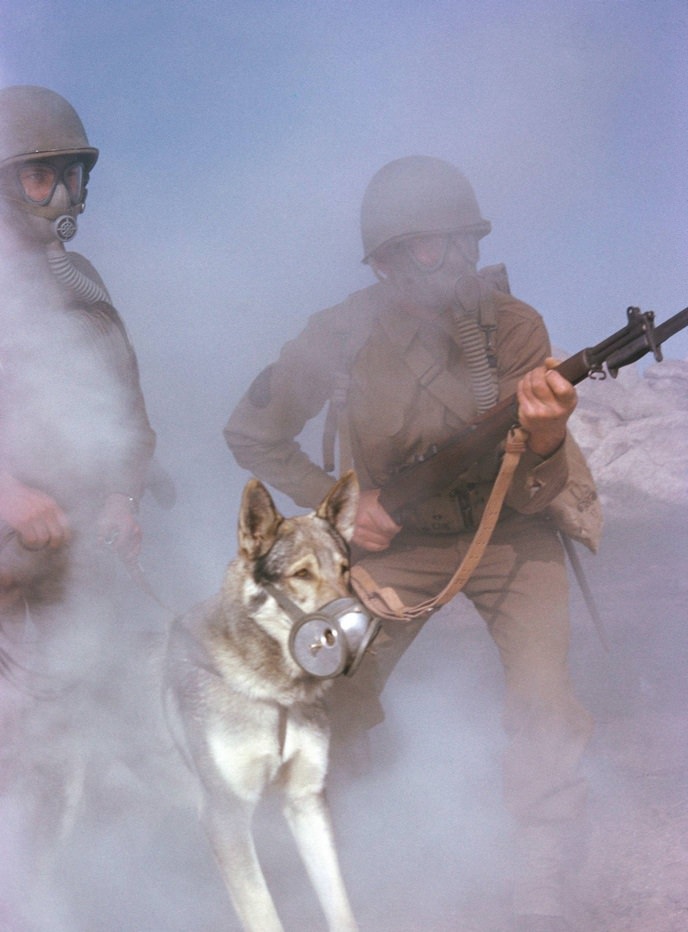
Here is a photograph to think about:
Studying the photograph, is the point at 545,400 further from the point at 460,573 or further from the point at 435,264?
the point at 435,264

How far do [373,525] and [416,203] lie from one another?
54.1 inches

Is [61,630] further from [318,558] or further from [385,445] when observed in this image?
[385,445]

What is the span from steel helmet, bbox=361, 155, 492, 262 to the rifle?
87 centimetres

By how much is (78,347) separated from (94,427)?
0.33m

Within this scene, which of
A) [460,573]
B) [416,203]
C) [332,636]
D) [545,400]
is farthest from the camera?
[416,203]

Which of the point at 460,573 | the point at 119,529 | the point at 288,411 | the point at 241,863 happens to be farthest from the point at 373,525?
the point at 241,863

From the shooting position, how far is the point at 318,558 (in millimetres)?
3797

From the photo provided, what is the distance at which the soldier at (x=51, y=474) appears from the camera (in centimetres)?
420

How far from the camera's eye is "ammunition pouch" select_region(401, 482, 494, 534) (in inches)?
194

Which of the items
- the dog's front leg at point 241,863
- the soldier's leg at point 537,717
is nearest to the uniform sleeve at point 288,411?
the soldier's leg at point 537,717

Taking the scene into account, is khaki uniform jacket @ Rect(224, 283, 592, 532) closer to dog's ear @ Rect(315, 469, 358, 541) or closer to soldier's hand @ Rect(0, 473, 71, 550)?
dog's ear @ Rect(315, 469, 358, 541)

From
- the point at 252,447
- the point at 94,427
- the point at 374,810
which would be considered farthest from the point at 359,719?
the point at 94,427

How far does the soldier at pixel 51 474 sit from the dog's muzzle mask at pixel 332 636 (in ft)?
3.28

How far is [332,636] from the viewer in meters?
3.60
